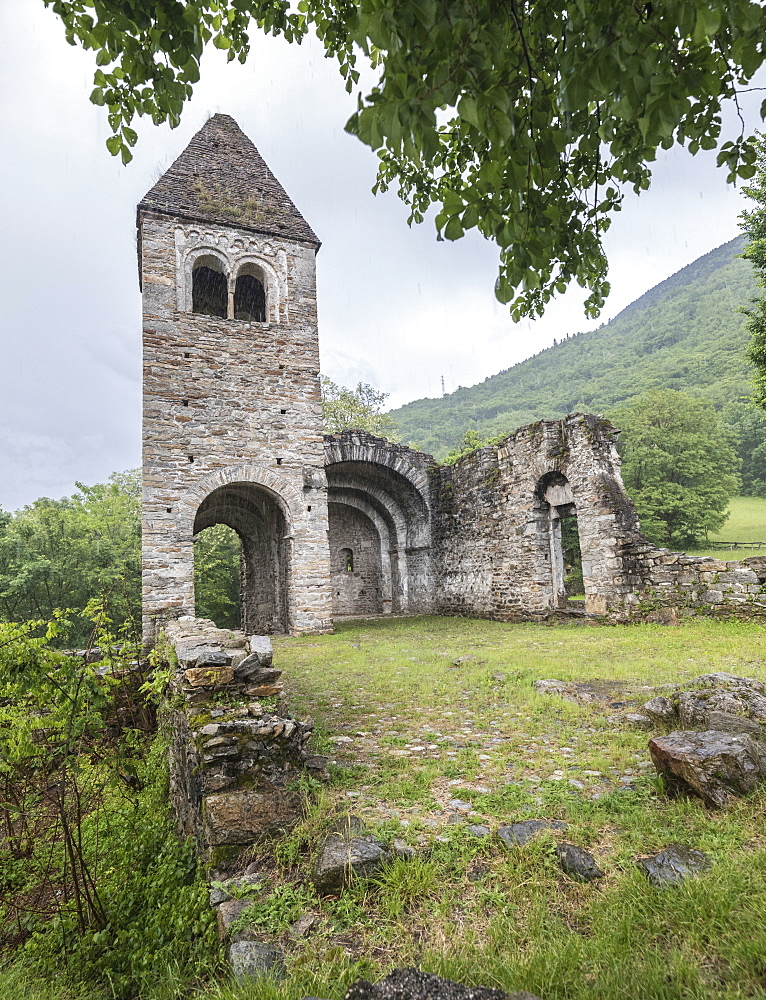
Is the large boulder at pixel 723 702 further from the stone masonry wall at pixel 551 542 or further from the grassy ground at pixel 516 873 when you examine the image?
the stone masonry wall at pixel 551 542

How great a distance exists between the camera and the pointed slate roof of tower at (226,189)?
12.7 metres

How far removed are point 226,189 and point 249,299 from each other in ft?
9.38

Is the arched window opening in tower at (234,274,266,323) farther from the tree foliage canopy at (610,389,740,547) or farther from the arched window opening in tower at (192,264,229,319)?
the tree foliage canopy at (610,389,740,547)

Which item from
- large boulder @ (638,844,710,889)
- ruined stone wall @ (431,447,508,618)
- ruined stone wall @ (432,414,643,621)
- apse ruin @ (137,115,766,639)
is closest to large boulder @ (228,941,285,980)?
large boulder @ (638,844,710,889)

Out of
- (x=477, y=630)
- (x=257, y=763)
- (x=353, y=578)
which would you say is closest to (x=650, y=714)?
(x=257, y=763)

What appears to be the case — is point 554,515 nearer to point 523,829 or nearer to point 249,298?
point 523,829

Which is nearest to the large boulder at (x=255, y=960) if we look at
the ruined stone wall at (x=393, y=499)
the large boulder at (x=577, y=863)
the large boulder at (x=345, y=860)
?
the large boulder at (x=345, y=860)

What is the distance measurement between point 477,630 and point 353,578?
28.0ft

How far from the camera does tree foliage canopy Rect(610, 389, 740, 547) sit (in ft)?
81.6

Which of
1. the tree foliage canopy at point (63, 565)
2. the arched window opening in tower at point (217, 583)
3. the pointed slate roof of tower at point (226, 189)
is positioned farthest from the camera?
the arched window opening in tower at point (217, 583)

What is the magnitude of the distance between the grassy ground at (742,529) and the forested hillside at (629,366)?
28.1 ft

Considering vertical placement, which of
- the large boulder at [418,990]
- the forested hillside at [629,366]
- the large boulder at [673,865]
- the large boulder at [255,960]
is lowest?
the large boulder at [255,960]

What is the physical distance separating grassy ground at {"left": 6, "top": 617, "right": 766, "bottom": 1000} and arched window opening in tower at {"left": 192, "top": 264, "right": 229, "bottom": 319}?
1380cm

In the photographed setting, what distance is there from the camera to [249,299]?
15.4 meters
